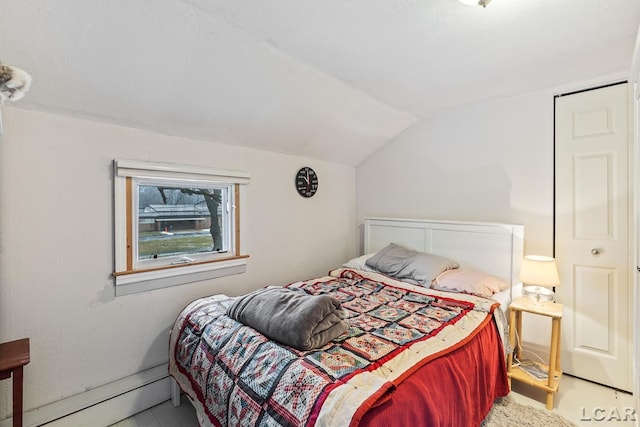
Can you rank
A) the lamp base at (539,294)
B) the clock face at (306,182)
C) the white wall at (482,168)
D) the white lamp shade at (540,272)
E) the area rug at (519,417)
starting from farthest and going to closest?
the clock face at (306,182), the white wall at (482,168), the lamp base at (539,294), the white lamp shade at (540,272), the area rug at (519,417)

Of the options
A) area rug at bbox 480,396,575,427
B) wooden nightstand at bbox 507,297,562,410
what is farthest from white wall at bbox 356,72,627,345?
area rug at bbox 480,396,575,427

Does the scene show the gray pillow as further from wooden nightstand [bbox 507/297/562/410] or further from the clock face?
the clock face

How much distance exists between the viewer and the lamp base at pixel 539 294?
7.11 ft

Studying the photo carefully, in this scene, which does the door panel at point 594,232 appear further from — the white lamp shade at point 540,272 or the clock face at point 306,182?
the clock face at point 306,182

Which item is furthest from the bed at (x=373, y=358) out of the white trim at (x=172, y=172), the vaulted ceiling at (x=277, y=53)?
the vaulted ceiling at (x=277, y=53)

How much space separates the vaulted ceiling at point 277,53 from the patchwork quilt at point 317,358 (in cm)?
144

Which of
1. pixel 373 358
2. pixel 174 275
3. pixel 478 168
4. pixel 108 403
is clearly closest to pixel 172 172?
pixel 174 275

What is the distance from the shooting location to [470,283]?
90.4 inches

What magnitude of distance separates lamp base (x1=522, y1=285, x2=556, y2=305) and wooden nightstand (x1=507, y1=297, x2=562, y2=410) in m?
0.03

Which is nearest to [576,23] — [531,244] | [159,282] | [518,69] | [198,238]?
[518,69]

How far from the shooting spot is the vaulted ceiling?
147 centimetres

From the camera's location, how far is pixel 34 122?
171 centimetres

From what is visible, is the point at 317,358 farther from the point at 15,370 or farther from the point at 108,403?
the point at 108,403

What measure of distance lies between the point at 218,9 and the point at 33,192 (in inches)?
57.7
